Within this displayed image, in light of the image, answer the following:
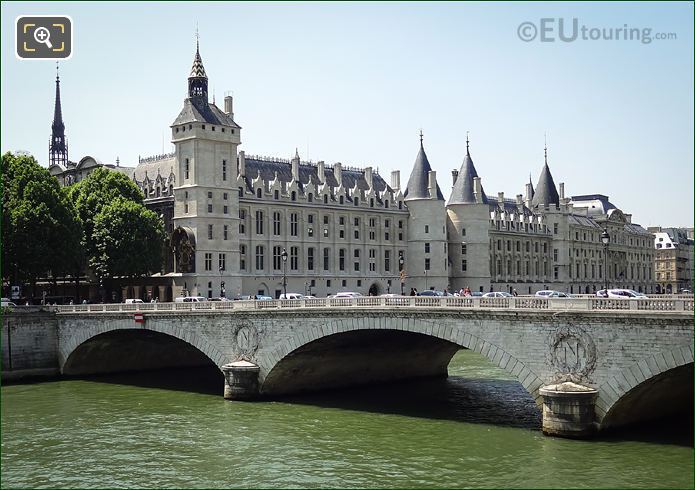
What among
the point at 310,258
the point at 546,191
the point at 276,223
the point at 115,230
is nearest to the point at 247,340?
the point at 115,230

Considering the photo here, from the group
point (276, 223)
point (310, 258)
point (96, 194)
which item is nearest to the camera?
point (96, 194)

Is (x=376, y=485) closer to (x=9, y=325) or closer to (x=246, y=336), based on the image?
(x=246, y=336)

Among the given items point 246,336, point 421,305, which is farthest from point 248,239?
point 421,305

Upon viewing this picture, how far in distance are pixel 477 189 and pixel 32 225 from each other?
61.2 m

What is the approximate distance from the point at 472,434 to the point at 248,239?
6017 centimetres

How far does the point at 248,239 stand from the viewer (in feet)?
320

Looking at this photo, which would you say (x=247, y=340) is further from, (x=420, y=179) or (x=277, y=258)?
(x=420, y=179)

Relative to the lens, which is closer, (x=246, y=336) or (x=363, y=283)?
(x=246, y=336)

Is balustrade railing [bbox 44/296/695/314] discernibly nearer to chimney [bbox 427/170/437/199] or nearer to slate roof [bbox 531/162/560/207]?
chimney [bbox 427/170/437/199]

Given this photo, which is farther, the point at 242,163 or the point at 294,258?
the point at 294,258

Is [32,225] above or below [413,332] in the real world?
above

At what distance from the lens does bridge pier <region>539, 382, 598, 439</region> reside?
121 feet

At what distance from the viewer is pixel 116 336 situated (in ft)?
210

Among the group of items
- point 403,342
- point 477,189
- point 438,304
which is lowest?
point 403,342
